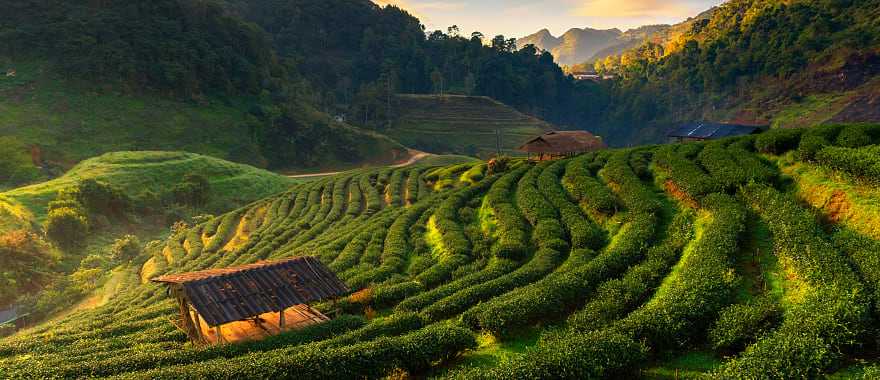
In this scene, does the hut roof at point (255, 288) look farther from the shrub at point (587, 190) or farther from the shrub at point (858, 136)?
the shrub at point (858, 136)

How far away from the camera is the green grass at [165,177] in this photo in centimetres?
6131

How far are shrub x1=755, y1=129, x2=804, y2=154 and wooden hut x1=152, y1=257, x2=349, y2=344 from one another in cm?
2892

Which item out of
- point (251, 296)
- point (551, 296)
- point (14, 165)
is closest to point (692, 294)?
point (551, 296)

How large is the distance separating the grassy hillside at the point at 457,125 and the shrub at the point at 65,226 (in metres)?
90.1

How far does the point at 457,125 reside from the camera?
143250 millimetres

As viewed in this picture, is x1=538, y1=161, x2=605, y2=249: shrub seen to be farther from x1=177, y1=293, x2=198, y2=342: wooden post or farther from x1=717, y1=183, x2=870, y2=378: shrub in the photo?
x1=177, y1=293, x2=198, y2=342: wooden post

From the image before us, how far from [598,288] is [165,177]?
67.6m

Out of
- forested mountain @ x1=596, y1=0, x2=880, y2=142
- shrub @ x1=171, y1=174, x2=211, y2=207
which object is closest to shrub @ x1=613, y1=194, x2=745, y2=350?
shrub @ x1=171, y1=174, x2=211, y2=207

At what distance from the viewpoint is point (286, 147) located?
11000 cm

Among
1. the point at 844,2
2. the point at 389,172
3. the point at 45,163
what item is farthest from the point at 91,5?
the point at 844,2

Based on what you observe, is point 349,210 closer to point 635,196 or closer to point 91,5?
point 635,196

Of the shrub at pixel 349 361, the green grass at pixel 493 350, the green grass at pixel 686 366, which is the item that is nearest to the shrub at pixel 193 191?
the shrub at pixel 349 361

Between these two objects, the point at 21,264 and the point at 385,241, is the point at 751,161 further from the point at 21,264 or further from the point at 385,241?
the point at 21,264

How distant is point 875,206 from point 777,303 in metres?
8.25
